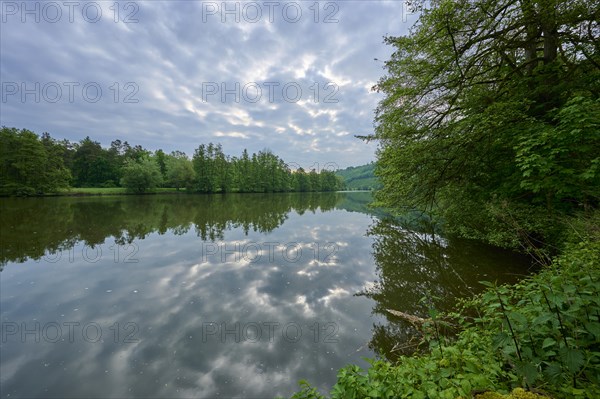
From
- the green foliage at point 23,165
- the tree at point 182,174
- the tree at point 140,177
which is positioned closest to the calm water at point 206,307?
the green foliage at point 23,165

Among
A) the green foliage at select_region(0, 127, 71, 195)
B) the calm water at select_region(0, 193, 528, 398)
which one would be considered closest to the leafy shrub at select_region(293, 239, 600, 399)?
the calm water at select_region(0, 193, 528, 398)

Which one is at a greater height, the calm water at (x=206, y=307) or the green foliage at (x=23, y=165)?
the green foliage at (x=23, y=165)

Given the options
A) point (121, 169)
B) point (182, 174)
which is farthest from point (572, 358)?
point (121, 169)

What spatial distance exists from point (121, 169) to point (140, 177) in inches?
379

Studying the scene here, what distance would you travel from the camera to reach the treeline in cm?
4378

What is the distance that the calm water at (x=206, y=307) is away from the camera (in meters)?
4.46

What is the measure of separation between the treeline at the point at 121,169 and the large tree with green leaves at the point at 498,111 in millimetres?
62573

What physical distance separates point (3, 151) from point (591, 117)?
7136 centimetres

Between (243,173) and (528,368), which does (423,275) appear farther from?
(243,173)

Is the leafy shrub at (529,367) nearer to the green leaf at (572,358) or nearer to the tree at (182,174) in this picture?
the green leaf at (572,358)

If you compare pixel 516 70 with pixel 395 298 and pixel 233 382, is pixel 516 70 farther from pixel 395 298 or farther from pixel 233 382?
pixel 233 382

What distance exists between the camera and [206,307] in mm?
6820

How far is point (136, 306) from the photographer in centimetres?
680

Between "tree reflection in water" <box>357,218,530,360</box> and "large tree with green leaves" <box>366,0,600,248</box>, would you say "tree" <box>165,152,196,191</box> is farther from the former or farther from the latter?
"large tree with green leaves" <box>366,0,600,248</box>
